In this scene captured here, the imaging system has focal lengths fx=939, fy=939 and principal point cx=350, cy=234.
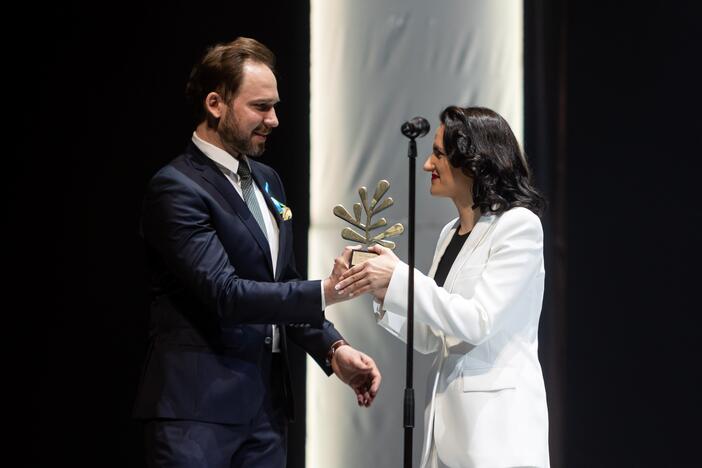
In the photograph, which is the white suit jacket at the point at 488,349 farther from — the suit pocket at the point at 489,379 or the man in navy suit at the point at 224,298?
the man in navy suit at the point at 224,298

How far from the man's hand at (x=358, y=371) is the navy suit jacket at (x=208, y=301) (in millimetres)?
215

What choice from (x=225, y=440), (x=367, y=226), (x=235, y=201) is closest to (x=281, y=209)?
(x=235, y=201)

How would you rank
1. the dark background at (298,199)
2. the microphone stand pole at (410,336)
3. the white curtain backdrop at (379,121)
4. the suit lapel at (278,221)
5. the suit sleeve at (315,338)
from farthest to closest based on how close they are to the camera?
1. the white curtain backdrop at (379,121)
2. the dark background at (298,199)
3. the suit sleeve at (315,338)
4. the suit lapel at (278,221)
5. the microphone stand pole at (410,336)

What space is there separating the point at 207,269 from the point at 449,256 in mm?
705

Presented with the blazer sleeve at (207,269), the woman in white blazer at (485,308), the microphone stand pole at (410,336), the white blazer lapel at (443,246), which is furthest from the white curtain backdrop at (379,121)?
the microphone stand pole at (410,336)

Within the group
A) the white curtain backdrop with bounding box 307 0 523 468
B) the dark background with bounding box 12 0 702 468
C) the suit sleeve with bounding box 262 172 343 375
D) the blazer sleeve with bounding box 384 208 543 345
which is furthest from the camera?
the white curtain backdrop with bounding box 307 0 523 468

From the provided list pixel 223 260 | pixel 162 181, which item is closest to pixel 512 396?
pixel 223 260

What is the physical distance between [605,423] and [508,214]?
1788 mm

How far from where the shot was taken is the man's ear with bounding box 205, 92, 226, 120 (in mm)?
2551

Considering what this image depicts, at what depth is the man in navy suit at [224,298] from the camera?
230 centimetres

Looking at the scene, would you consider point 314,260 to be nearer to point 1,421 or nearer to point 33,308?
point 33,308

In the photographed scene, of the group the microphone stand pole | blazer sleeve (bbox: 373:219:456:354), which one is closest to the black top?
blazer sleeve (bbox: 373:219:456:354)

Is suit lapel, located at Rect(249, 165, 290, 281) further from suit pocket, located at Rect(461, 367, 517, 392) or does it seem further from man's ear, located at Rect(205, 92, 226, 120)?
suit pocket, located at Rect(461, 367, 517, 392)

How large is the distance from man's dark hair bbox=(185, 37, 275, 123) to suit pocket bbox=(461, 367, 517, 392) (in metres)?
0.98
